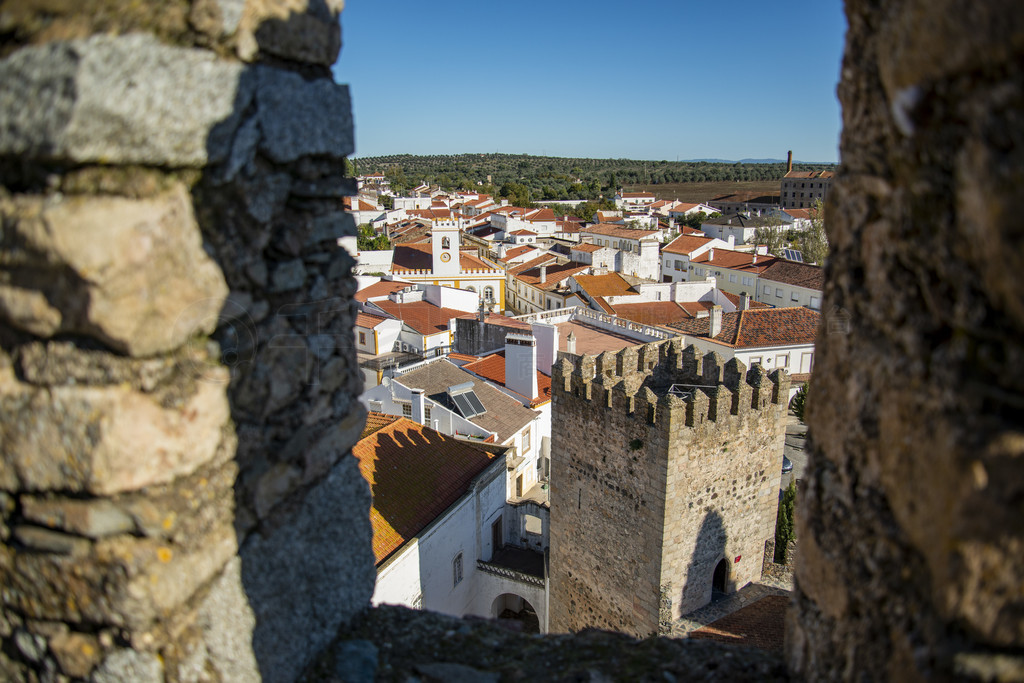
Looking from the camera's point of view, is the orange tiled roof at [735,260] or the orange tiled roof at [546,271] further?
the orange tiled roof at [735,260]

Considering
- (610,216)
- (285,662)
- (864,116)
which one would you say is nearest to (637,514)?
(285,662)

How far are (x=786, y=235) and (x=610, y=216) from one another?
1698 centimetres

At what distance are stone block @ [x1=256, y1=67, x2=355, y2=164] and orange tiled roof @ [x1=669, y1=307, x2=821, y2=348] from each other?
21.7 meters

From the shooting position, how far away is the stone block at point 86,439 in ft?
6.17

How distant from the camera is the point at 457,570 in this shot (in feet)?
35.7

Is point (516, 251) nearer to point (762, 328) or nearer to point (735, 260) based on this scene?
→ point (735, 260)

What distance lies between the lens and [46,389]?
1.90 m

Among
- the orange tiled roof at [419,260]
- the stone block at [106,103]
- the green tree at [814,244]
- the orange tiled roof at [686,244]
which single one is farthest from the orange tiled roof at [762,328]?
the stone block at [106,103]

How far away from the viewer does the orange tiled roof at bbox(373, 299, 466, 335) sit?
23.3 metres

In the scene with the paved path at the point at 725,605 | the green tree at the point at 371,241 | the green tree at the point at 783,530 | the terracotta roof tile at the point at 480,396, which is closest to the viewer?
the paved path at the point at 725,605

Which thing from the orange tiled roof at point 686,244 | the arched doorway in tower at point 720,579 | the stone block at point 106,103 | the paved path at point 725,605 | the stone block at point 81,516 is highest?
the stone block at point 106,103

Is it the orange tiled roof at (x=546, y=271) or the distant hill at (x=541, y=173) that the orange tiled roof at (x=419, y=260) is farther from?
the distant hill at (x=541, y=173)

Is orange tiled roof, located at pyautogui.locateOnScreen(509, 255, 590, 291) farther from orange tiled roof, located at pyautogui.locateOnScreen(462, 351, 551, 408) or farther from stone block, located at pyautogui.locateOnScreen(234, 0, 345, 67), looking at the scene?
stone block, located at pyautogui.locateOnScreen(234, 0, 345, 67)

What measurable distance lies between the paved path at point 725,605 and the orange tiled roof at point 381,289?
1999 centimetres
